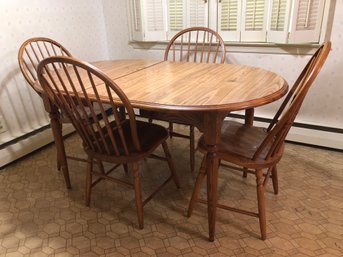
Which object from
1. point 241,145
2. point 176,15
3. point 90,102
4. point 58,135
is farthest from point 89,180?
point 176,15

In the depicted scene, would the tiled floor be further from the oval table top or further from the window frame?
the window frame

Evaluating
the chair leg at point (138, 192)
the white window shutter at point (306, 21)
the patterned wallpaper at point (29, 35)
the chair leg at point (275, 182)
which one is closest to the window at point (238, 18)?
the white window shutter at point (306, 21)

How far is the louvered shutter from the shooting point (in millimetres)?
2463

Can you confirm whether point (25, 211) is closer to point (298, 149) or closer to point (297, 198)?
point (297, 198)

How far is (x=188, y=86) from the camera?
1.46 meters

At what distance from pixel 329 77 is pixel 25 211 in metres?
2.29

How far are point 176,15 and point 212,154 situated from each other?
1.63 metres

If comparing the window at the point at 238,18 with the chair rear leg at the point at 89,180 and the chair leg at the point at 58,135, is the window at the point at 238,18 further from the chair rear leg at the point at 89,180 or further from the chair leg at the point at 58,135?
the chair rear leg at the point at 89,180

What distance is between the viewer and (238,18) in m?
2.28

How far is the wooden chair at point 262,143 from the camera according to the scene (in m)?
1.20

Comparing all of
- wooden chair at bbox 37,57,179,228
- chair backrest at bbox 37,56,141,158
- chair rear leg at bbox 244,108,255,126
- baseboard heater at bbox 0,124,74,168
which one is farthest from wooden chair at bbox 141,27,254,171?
baseboard heater at bbox 0,124,74,168

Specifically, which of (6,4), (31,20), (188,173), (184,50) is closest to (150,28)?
(184,50)

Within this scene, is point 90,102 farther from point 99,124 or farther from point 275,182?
point 275,182

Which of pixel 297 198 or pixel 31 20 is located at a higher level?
pixel 31 20
